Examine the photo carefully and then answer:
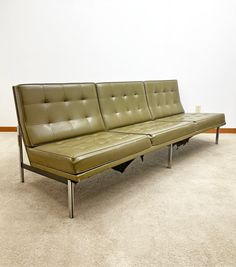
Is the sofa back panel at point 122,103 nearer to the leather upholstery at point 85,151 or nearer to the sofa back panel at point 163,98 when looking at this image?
the sofa back panel at point 163,98

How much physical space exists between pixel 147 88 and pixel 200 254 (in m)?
2.21

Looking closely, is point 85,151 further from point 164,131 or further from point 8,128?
point 8,128

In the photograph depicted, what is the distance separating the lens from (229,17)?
12.0 feet

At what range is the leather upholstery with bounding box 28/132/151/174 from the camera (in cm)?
152

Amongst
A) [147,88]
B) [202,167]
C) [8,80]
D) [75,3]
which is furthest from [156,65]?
[8,80]

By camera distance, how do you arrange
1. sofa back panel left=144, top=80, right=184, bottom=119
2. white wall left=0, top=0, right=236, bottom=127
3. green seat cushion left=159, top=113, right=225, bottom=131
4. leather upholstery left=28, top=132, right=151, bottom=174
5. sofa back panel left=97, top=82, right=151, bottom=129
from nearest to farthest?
1. leather upholstery left=28, top=132, right=151, bottom=174
2. sofa back panel left=97, top=82, right=151, bottom=129
3. green seat cushion left=159, top=113, right=225, bottom=131
4. sofa back panel left=144, top=80, right=184, bottom=119
5. white wall left=0, top=0, right=236, bottom=127

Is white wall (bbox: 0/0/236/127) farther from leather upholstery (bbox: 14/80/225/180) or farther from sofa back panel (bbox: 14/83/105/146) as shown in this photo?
sofa back panel (bbox: 14/83/105/146)

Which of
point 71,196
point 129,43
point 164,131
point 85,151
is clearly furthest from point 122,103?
point 129,43

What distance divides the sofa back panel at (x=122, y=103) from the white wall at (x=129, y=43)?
114 centimetres

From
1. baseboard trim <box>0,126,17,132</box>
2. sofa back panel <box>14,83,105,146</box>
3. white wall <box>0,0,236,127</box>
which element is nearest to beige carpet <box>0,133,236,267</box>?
sofa back panel <box>14,83,105,146</box>

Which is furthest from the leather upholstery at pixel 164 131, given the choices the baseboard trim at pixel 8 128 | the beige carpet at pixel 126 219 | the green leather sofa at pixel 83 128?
the baseboard trim at pixel 8 128

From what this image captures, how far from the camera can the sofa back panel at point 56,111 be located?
Answer: 186cm

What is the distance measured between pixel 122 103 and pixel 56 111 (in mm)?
872

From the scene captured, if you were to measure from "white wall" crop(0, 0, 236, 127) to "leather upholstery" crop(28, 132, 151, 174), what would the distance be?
85.1 inches
